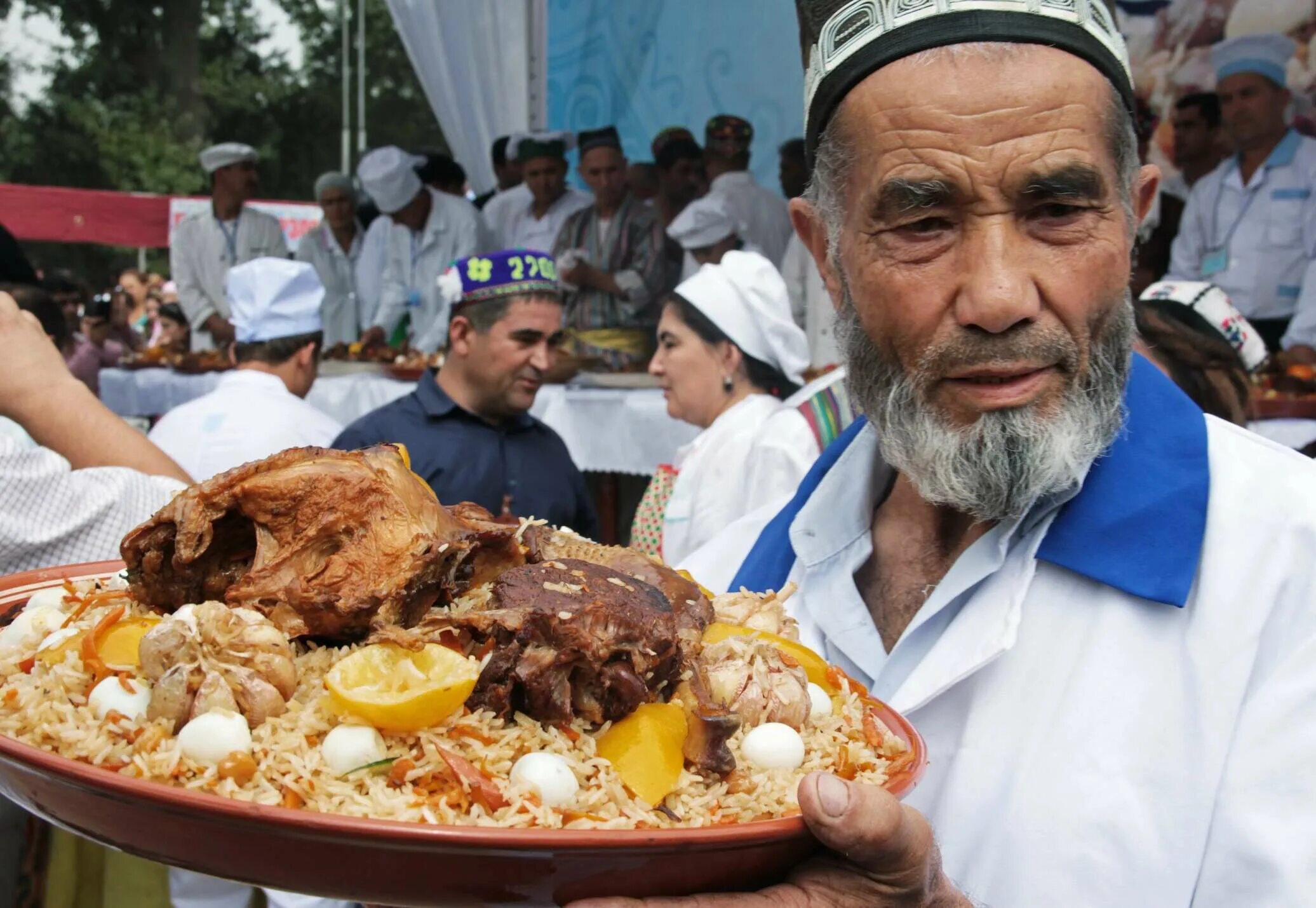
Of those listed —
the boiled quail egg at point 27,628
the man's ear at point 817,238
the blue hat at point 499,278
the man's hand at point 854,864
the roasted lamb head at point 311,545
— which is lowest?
the man's hand at point 854,864

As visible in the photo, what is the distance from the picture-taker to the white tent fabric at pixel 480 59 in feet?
34.0

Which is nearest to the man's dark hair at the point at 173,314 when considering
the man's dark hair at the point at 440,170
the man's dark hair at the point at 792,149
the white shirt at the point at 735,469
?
the man's dark hair at the point at 440,170

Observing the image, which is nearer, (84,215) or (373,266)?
(373,266)

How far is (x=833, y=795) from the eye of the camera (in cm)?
118

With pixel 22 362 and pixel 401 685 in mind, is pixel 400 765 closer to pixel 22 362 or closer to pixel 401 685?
pixel 401 685

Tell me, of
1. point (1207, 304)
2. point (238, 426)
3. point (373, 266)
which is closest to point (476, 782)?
point (1207, 304)

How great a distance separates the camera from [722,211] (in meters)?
9.58

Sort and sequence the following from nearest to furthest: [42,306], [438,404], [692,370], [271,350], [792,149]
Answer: [42,306] < [438,404] < [692,370] < [271,350] < [792,149]

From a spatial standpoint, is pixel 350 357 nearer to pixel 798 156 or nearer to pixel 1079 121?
pixel 798 156

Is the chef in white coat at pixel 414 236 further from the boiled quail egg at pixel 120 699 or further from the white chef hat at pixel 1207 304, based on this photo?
the boiled quail egg at pixel 120 699

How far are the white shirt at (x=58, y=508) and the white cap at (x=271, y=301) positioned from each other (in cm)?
369

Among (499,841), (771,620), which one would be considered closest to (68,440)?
(771,620)

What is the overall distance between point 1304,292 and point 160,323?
45.7 feet

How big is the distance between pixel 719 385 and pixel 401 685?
4.72 m
